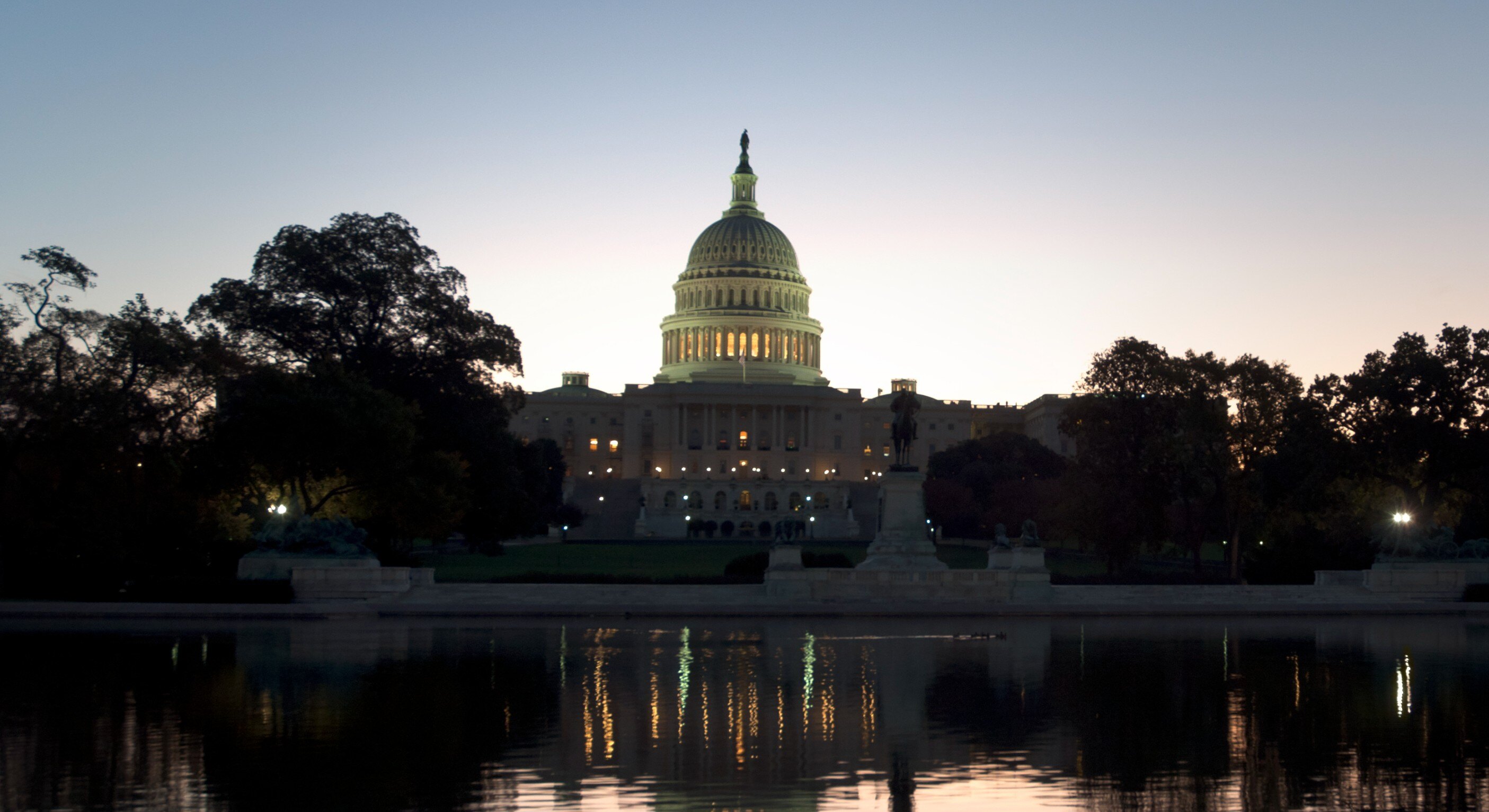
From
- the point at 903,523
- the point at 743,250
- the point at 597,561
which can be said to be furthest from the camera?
the point at 743,250

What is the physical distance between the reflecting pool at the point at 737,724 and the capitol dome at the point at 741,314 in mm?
144350

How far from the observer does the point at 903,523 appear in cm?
3875

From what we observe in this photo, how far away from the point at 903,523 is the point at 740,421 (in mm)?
119222

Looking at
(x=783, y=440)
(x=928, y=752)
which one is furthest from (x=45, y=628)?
(x=783, y=440)

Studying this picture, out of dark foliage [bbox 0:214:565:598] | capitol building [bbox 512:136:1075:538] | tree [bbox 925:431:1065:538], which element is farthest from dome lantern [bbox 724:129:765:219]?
dark foliage [bbox 0:214:565:598]

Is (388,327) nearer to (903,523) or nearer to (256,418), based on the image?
(256,418)

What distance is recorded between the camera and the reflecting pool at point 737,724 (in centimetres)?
1228

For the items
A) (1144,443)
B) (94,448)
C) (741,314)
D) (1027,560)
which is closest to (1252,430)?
(1144,443)

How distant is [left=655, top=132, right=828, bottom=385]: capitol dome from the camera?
172m

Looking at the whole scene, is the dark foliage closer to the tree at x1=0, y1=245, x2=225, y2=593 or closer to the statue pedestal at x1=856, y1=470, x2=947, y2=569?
the tree at x1=0, y1=245, x2=225, y2=593

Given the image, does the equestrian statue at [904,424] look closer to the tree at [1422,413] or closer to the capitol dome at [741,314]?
the tree at [1422,413]

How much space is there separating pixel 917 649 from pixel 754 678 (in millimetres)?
5372

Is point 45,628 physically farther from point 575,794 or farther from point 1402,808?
point 1402,808

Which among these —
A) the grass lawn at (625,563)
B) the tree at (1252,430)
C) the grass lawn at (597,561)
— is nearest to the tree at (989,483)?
the grass lawn at (625,563)
